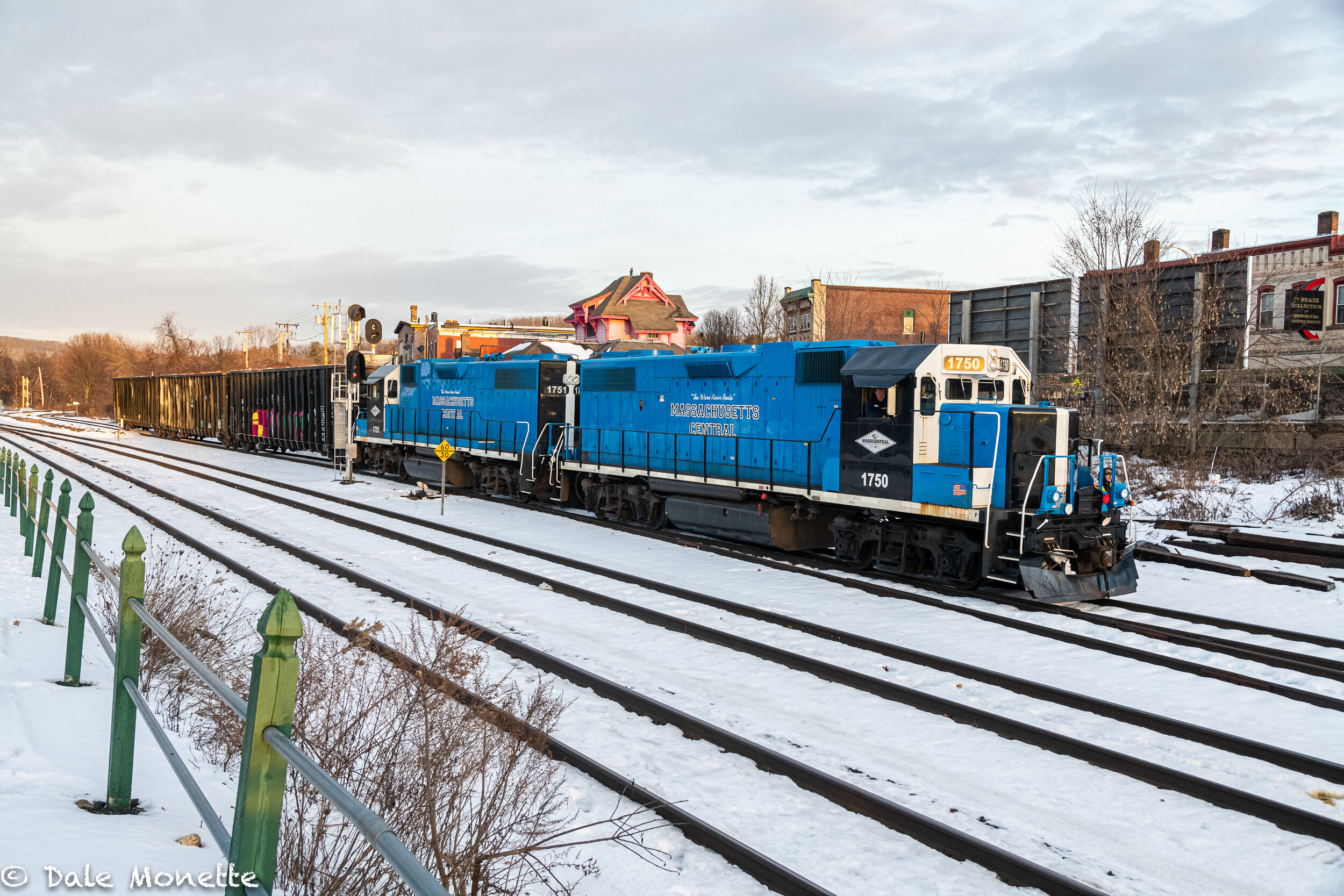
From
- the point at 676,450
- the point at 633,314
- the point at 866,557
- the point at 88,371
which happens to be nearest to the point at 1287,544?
the point at 866,557

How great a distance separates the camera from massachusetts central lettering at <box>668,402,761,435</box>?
1457 cm

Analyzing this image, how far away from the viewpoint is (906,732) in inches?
267

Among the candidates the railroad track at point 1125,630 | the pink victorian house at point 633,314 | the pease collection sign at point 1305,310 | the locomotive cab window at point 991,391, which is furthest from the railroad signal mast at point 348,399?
the pink victorian house at point 633,314

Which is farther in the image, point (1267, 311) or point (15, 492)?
point (1267, 311)

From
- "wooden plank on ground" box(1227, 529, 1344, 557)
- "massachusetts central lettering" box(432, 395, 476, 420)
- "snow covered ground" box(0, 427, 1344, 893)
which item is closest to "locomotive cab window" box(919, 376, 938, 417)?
"snow covered ground" box(0, 427, 1344, 893)

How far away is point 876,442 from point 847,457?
550 millimetres

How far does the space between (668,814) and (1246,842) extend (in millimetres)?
3334

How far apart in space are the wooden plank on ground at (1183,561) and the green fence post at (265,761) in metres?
13.5

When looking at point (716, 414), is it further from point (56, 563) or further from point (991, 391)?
point (56, 563)

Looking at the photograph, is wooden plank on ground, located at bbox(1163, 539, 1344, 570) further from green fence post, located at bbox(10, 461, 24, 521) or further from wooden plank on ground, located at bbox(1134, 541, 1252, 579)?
green fence post, located at bbox(10, 461, 24, 521)

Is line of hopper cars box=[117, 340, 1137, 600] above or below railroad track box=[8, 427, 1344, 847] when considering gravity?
above

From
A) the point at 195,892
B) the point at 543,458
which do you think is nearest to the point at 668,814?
the point at 195,892

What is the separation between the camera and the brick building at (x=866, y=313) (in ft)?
165

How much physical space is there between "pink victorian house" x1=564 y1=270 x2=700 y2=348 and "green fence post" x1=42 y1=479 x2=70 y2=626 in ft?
174
